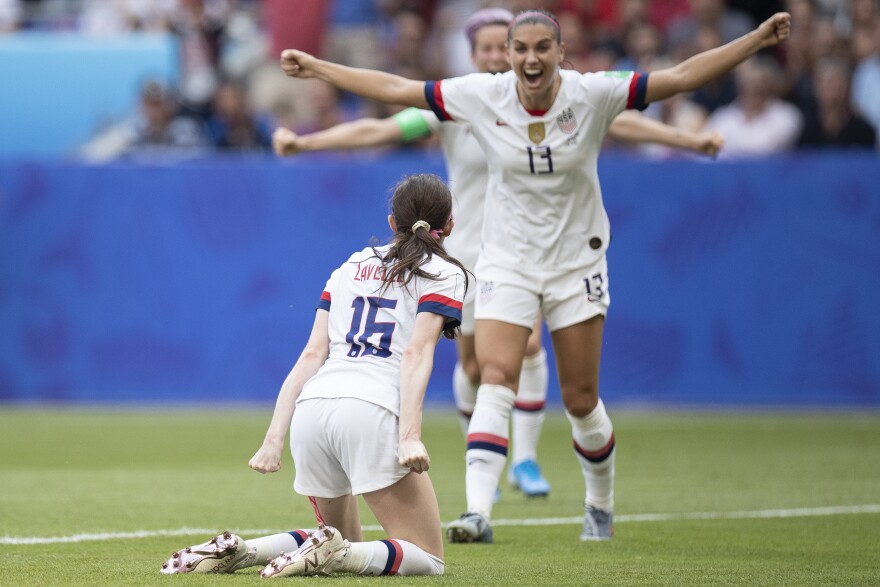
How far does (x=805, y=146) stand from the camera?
14523 mm

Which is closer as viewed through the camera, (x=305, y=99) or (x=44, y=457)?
(x=44, y=457)

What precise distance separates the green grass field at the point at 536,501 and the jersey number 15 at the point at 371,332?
0.82 metres

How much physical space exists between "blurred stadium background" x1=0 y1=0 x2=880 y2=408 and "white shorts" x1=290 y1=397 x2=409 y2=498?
8.49 metres

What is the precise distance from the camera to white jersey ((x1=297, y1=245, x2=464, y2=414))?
18.3 ft

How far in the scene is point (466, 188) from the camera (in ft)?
29.9

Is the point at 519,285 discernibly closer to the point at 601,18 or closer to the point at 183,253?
the point at 183,253

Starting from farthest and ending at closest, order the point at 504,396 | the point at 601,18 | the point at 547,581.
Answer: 1. the point at 601,18
2. the point at 504,396
3. the point at 547,581

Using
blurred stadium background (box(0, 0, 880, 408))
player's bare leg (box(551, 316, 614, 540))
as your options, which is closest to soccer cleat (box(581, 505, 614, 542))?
player's bare leg (box(551, 316, 614, 540))

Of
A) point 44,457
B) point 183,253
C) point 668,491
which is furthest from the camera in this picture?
point 183,253

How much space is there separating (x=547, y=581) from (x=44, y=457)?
6.20 meters

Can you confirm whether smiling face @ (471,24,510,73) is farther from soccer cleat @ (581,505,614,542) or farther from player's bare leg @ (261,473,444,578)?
player's bare leg @ (261,473,444,578)

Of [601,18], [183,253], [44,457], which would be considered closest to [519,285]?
[44,457]

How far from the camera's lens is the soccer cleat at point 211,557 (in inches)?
217

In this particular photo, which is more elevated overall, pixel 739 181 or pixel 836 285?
pixel 739 181
